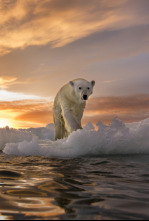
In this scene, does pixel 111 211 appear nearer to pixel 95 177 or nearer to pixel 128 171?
pixel 95 177

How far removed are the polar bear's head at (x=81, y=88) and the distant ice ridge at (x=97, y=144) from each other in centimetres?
149

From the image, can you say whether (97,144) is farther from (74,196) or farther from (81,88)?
(74,196)

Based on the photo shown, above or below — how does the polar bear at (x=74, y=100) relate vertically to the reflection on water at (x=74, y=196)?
above

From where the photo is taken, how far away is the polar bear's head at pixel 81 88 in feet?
→ 27.9

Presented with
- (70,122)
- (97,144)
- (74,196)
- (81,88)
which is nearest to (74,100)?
(81,88)

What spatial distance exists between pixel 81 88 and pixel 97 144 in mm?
2468

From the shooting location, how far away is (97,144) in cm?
691

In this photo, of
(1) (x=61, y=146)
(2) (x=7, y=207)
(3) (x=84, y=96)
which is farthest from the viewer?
(3) (x=84, y=96)

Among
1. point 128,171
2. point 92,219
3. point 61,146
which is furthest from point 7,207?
point 61,146

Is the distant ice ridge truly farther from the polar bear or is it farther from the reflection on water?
the reflection on water

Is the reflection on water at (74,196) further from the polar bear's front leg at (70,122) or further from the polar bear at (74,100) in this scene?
the polar bear at (74,100)

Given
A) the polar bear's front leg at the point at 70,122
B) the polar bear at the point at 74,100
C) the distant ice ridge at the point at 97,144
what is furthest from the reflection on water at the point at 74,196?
the polar bear at the point at 74,100

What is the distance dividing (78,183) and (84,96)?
5486 millimetres

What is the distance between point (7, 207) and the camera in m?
2.19
